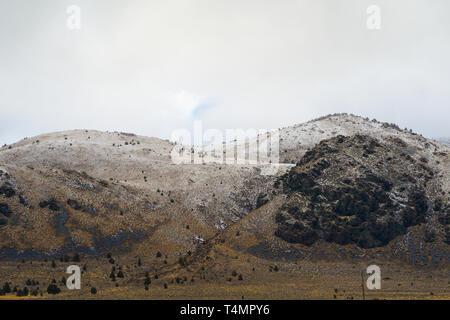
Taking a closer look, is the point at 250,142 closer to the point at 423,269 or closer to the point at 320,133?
the point at 320,133

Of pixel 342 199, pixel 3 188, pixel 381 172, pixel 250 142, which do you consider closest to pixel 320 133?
pixel 250 142

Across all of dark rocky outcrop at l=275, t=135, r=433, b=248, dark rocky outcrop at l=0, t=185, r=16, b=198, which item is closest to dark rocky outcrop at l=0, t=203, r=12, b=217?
dark rocky outcrop at l=0, t=185, r=16, b=198

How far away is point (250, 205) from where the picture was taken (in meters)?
67.9

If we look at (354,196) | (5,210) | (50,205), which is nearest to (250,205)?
(354,196)

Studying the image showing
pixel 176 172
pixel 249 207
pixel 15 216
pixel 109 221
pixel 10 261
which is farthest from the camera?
pixel 176 172

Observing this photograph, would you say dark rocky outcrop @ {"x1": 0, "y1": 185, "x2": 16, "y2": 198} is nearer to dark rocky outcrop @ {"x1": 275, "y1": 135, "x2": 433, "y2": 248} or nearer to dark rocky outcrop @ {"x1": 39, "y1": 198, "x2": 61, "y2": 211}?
dark rocky outcrop @ {"x1": 39, "y1": 198, "x2": 61, "y2": 211}

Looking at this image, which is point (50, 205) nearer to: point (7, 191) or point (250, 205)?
point (7, 191)

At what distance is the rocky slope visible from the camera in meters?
51.6

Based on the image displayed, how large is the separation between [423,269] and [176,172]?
1811 inches

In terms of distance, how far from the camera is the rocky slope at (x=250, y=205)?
51.6m

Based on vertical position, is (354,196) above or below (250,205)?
above

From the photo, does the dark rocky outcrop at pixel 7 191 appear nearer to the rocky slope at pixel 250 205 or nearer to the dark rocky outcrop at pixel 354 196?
the rocky slope at pixel 250 205

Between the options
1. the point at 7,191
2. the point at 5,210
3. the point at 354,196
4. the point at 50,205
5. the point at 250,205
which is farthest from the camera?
the point at 250,205

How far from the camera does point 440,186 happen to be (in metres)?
62.7
